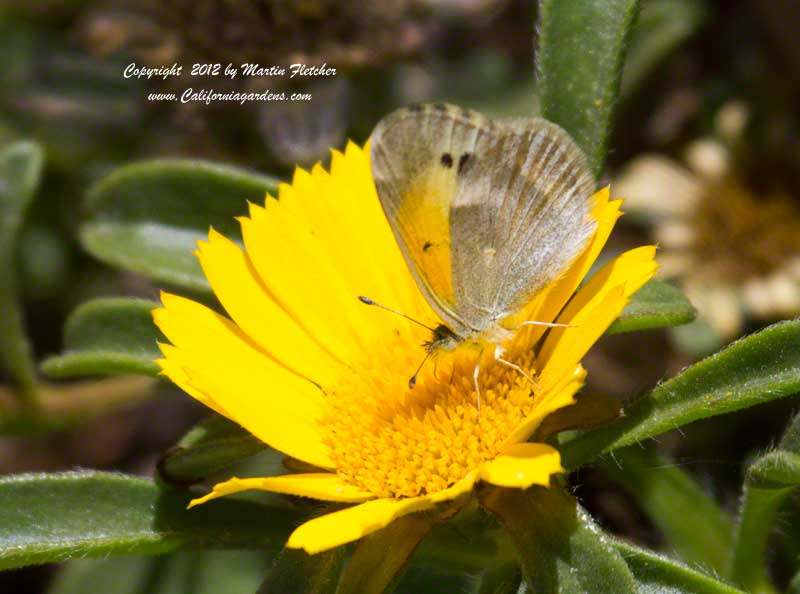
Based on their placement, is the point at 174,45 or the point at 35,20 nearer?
the point at 174,45

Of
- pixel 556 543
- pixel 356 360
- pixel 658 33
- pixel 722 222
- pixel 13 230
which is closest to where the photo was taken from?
pixel 556 543

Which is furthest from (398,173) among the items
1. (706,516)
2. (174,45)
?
(174,45)

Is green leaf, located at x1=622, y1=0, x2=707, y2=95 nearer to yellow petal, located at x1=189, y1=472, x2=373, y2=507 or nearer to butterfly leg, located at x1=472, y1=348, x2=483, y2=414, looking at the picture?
butterfly leg, located at x1=472, y1=348, x2=483, y2=414

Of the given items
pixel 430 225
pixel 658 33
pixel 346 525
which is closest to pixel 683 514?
pixel 430 225

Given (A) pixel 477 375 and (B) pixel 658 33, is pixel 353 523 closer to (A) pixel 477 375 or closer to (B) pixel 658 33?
(A) pixel 477 375

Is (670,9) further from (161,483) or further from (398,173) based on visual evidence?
(161,483)

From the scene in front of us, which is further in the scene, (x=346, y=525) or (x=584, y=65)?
(x=584, y=65)

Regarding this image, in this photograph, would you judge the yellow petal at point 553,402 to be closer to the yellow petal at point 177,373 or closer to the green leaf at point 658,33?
the yellow petal at point 177,373
